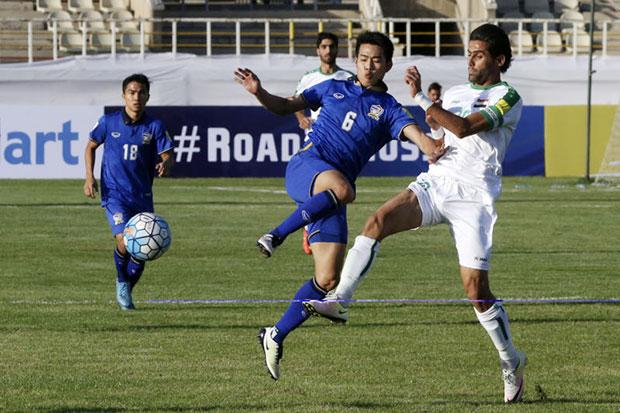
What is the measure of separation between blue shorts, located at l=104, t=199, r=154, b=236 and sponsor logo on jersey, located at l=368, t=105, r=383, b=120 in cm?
343

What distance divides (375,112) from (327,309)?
161 centimetres

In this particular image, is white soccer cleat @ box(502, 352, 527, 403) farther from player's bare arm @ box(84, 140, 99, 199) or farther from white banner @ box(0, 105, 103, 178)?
white banner @ box(0, 105, 103, 178)

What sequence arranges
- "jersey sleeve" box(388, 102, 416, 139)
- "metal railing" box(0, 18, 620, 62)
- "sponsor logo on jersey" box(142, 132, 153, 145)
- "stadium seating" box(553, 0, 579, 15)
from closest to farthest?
"jersey sleeve" box(388, 102, 416, 139) < "sponsor logo on jersey" box(142, 132, 153, 145) < "metal railing" box(0, 18, 620, 62) < "stadium seating" box(553, 0, 579, 15)

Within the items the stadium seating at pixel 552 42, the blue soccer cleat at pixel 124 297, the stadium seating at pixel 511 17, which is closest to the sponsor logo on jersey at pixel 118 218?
the blue soccer cleat at pixel 124 297

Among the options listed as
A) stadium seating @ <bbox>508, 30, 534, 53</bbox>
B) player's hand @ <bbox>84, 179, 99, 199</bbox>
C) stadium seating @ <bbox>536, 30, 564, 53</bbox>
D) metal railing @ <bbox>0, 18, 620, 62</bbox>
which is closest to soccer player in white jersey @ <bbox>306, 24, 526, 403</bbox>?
player's hand @ <bbox>84, 179, 99, 199</bbox>

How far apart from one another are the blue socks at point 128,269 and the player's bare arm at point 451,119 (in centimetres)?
453

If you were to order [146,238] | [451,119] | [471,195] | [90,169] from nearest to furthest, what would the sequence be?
[451,119] < [471,195] < [146,238] < [90,169]

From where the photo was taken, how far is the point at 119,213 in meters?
12.4

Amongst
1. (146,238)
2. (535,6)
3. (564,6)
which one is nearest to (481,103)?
(146,238)

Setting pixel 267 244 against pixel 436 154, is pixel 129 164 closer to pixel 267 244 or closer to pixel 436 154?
pixel 267 244

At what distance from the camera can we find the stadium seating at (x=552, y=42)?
132 ft

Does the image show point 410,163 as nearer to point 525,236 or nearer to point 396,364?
point 525,236

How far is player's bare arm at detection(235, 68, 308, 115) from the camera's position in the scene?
30.7ft

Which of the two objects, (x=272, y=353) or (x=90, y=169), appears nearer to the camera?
(x=272, y=353)
